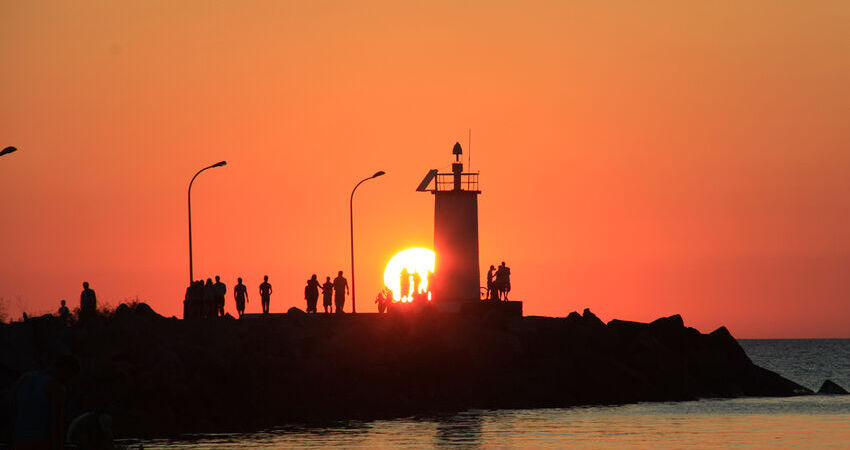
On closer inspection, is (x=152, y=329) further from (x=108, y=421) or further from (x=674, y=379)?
(x=108, y=421)

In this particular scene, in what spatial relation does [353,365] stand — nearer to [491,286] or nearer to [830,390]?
[491,286]

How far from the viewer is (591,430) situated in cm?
4478

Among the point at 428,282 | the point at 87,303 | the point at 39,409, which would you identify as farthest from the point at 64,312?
the point at 39,409

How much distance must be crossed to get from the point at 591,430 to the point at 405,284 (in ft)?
58.4

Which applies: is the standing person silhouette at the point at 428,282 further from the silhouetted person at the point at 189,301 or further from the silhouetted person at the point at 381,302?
the silhouetted person at the point at 189,301

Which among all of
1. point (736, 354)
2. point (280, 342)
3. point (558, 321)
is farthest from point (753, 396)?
point (280, 342)

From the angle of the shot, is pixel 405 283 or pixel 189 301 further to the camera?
pixel 405 283

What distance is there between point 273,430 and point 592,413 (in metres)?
14.2

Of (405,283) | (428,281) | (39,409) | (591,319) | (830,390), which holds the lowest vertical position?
(830,390)

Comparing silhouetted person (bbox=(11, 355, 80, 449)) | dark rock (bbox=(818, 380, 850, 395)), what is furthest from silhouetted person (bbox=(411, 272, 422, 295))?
silhouetted person (bbox=(11, 355, 80, 449))

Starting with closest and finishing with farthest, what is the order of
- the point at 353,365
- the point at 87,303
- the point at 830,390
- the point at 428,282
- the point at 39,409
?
the point at 39,409 → the point at 87,303 → the point at 353,365 → the point at 428,282 → the point at 830,390

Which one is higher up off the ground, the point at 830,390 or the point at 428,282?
the point at 428,282

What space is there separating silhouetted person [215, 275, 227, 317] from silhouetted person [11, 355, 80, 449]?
35.6 m

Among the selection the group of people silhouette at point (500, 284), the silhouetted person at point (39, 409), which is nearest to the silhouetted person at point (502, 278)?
the group of people silhouette at point (500, 284)
